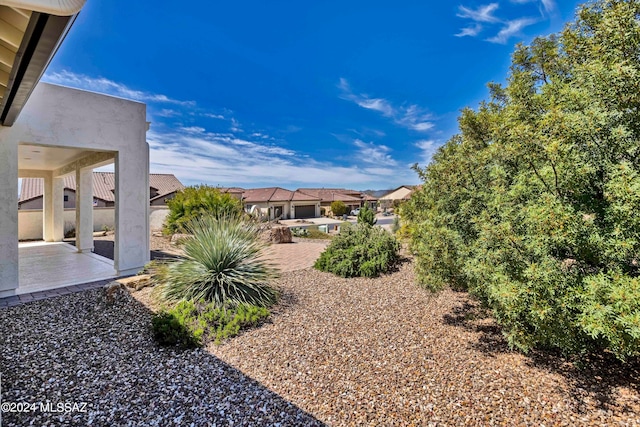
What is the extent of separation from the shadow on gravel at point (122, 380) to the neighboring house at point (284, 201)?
3735cm

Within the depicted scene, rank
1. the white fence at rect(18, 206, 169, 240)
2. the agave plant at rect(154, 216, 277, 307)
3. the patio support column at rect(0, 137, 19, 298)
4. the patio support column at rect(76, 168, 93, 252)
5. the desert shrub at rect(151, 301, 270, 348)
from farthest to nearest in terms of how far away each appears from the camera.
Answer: the white fence at rect(18, 206, 169, 240)
the patio support column at rect(76, 168, 93, 252)
the patio support column at rect(0, 137, 19, 298)
the agave plant at rect(154, 216, 277, 307)
the desert shrub at rect(151, 301, 270, 348)

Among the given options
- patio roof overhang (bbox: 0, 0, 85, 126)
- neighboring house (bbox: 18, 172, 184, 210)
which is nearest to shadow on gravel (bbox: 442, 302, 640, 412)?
patio roof overhang (bbox: 0, 0, 85, 126)

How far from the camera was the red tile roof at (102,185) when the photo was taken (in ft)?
78.3

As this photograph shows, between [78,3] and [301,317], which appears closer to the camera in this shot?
[78,3]

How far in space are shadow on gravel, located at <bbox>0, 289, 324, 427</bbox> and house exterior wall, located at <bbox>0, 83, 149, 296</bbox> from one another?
118 inches

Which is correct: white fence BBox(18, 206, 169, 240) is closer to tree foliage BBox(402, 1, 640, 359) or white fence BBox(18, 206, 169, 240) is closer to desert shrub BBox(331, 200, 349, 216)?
tree foliage BBox(402, 1, 640, 359)

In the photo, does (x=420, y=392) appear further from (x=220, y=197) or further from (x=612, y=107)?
(x=220, y=197)

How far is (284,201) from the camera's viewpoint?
145 ft

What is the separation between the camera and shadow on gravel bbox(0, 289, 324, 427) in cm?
305

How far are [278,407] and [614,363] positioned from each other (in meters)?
4.61

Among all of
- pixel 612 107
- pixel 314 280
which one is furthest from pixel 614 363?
pixel 314 280

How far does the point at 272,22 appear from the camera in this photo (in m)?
12.2

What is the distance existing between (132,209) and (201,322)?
532cm

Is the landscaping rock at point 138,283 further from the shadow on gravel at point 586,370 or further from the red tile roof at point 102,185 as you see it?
the red tile roof at point 102,185
